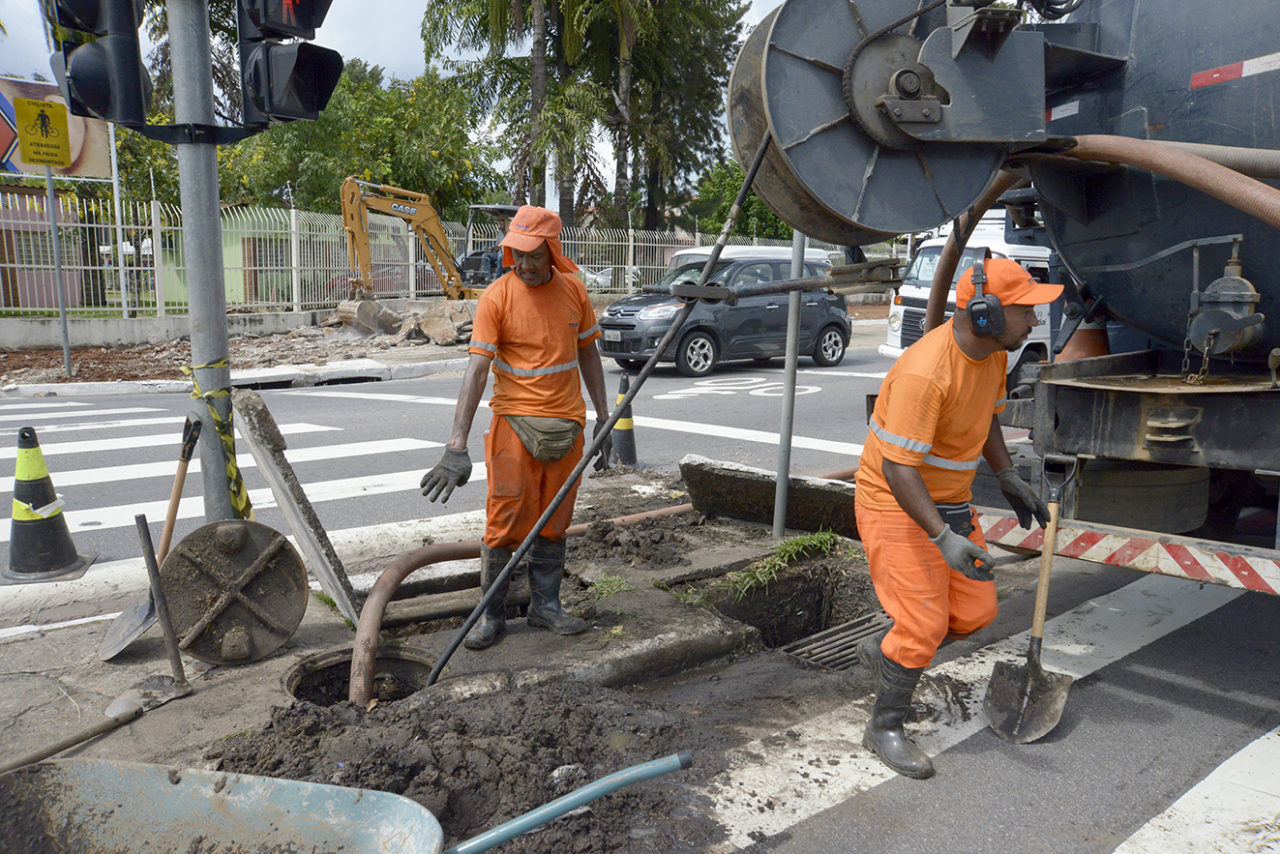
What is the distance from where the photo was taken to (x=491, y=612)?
13.6 feet

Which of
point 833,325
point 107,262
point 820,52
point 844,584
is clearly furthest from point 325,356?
point 820,52

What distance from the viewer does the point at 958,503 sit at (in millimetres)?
3465

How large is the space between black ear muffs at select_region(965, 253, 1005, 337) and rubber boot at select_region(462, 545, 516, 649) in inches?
83.5

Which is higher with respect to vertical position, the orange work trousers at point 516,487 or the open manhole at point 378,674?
the orange work trousers at point 516,487

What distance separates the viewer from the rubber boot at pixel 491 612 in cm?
411

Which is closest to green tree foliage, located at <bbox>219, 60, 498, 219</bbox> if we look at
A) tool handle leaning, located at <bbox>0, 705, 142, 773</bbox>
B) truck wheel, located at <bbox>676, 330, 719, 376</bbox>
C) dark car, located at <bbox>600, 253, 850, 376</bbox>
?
dark car, located at <bbox>600, 253, 850, 376</bbox>

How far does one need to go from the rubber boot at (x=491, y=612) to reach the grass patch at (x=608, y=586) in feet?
2.05

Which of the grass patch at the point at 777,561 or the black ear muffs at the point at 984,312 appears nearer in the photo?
the black ear muffs at the point at 984,312

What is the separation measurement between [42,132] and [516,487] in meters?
11.5

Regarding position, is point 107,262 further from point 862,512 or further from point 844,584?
point 862,512

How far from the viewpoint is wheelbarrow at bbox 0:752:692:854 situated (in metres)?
2.12

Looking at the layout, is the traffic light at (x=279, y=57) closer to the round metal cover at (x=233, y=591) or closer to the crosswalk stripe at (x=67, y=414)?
the round metal cover at (x=233, y=591)

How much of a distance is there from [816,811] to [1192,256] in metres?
2.82

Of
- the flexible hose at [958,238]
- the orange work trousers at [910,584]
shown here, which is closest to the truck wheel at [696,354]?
the flexible hose at [958,238]
